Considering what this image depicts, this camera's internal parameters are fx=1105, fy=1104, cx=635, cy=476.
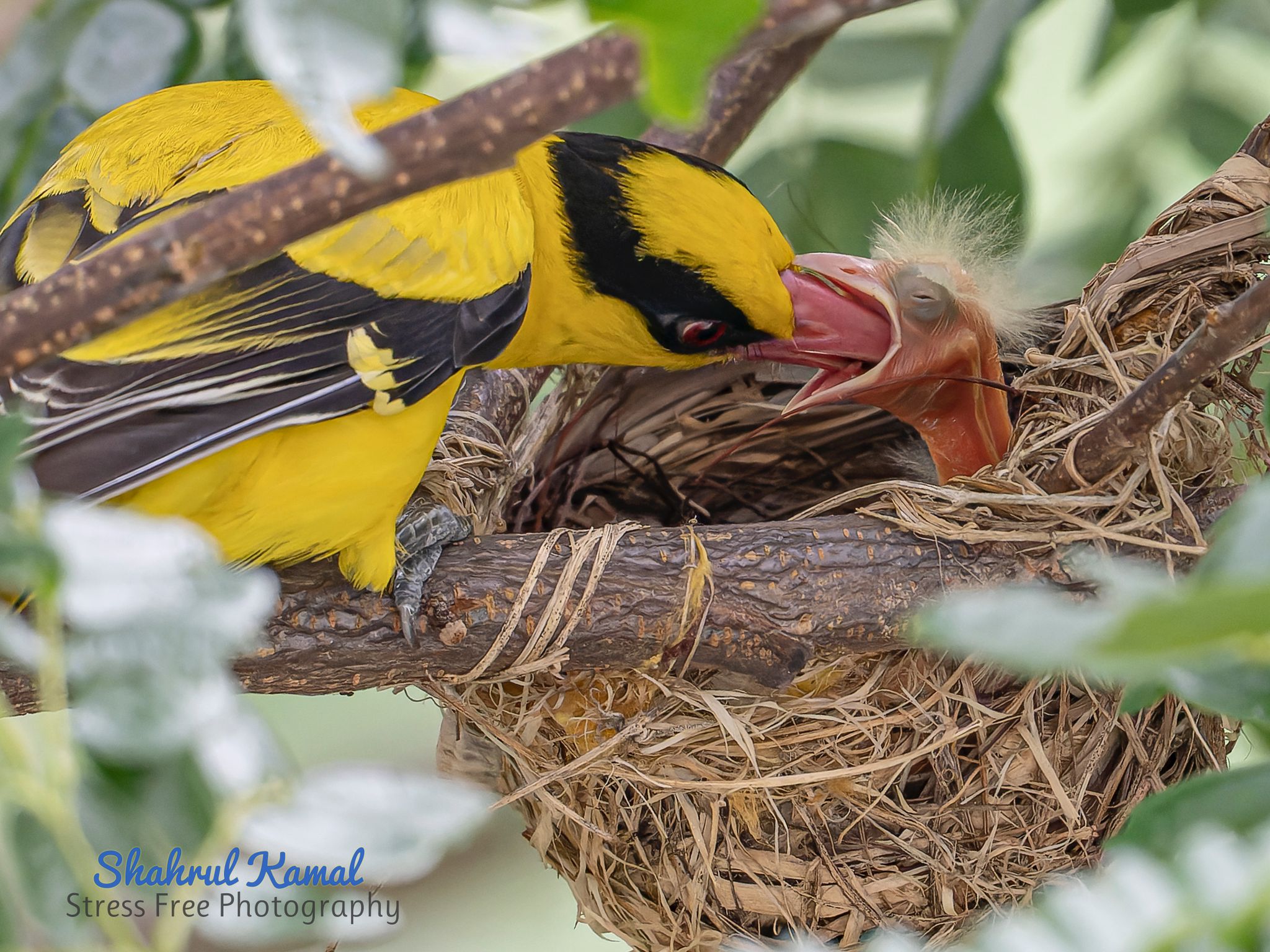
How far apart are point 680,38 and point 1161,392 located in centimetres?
82

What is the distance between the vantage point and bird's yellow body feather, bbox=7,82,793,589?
110 cm

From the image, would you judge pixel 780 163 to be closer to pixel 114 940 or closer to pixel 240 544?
pixel 240 544

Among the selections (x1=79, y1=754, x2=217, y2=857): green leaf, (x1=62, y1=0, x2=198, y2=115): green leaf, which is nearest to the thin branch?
(x1=79, y1=754, x2=217, y2=857): green leaf

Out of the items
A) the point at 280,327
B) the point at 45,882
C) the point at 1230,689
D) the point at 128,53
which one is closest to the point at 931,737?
the point at 1230,689

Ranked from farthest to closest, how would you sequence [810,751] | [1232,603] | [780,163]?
1. [780,163]
2. [810,751]
3. [1232,603]

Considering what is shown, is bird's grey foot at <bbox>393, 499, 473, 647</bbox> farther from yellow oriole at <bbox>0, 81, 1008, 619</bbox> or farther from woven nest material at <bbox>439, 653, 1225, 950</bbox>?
woven nest material at <bbox>439, 653, 1225, 950</bbox>

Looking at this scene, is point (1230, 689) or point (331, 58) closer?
point (331, 58)

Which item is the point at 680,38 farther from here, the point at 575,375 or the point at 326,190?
the point at 575,375

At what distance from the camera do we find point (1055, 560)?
48.3 inches

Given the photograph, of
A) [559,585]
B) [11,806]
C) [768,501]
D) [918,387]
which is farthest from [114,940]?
[768,501]

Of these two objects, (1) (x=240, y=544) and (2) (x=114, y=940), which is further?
(1) (x=240, y=544)

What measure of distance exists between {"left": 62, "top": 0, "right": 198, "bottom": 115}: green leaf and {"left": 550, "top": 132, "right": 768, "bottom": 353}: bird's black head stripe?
503 millimetres

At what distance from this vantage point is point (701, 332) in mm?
1589

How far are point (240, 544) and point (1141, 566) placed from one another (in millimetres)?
976
